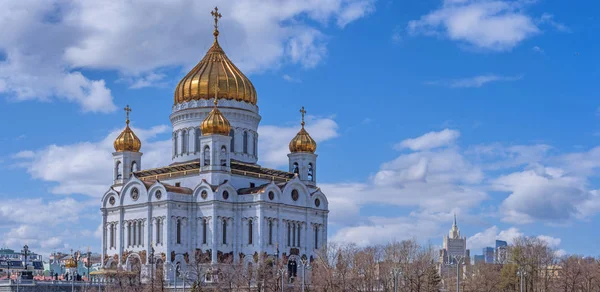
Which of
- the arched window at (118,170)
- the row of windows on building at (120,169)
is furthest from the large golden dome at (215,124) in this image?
the arched window at (118,170)

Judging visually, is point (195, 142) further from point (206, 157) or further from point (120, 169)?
point (120, 169)

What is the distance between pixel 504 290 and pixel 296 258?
14396mm

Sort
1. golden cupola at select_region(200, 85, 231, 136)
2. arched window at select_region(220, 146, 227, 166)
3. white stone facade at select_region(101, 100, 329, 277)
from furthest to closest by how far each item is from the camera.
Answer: arched window at select_region(220, 146, 227, 166), golden cupola at select_region(200, 85, 231, 136), white stone facade at select_region(101, 100, 329, 277)

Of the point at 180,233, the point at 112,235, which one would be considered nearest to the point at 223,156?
the point at 180,233

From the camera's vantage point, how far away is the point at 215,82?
72188mm

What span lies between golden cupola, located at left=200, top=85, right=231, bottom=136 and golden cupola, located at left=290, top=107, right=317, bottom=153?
303 inches

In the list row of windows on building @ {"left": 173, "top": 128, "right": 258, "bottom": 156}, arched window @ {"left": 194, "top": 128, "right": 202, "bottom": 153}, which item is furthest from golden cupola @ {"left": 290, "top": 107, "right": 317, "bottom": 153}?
arched window @ {"left": 194, "top": 128, "right": 202, "bottom": 153}

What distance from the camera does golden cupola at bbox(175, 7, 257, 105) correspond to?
7219cm

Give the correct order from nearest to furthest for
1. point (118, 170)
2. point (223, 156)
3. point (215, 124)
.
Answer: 1. point (215, 124)
2. point (223, 156)
3. point (118, 170)

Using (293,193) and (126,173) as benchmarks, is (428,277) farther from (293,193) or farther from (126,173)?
(126,173)

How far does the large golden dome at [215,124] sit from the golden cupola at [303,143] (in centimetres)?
784

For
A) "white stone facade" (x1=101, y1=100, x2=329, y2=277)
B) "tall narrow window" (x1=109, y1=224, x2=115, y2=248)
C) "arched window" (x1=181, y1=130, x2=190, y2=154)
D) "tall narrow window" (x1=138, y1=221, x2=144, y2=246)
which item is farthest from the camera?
"arched window" (x1=181, y1=130, x2=190, y2=154)

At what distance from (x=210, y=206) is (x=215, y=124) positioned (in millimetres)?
5621

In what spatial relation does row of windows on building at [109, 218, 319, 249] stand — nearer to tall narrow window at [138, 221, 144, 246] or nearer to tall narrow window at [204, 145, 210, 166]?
tall narrow window at [138, 221, 144, 246]
